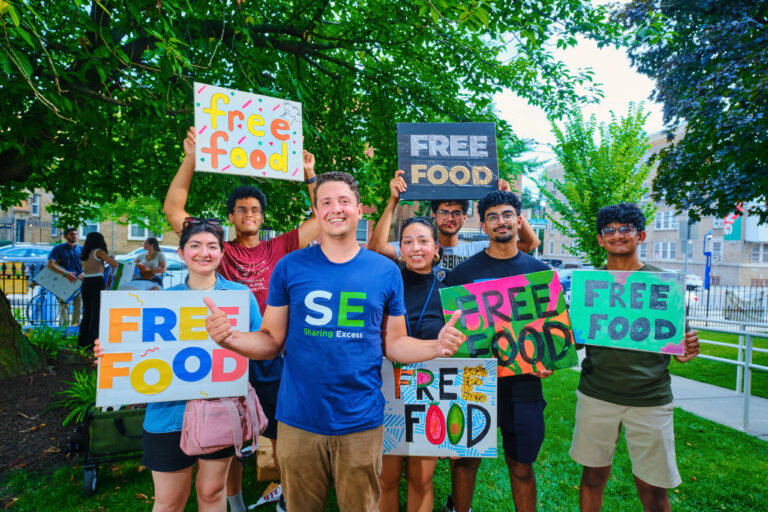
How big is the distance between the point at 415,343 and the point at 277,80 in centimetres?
456

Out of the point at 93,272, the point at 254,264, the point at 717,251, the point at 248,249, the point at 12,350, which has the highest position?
the point at 717,251

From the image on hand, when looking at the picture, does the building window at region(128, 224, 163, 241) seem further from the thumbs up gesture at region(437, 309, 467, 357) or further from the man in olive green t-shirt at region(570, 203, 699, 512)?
the thumbs up gesture at region(437, 309, 467, 357)

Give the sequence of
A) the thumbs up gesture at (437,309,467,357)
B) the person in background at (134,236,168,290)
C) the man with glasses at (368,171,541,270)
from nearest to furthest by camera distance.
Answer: the thumbs up gesture at (437,309,467,357) → the man with glasses at (368,171,541,270) → the person in background at (134,236,168,290)

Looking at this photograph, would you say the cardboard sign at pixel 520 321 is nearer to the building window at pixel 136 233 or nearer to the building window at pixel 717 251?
the building window at pixel 136 233

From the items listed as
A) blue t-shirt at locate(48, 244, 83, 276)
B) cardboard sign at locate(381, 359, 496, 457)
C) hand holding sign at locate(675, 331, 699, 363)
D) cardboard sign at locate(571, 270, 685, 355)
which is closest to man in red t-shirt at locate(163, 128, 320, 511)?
cardboard sign at locate(381, 359, 496, 457)

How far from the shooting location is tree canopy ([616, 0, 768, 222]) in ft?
21.8

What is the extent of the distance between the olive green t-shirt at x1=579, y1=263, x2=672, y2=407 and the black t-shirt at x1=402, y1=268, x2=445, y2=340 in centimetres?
107

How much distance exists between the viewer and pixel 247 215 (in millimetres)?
3105

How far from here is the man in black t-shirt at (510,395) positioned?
2832 millimetres

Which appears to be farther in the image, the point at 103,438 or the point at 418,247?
the point at 103,438

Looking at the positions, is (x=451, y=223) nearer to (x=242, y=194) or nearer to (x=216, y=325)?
(x=242, y=194)

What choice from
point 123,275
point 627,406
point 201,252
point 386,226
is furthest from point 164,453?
point 123,275

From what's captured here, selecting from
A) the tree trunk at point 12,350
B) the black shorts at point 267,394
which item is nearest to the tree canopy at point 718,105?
the black shorts at point 267,394

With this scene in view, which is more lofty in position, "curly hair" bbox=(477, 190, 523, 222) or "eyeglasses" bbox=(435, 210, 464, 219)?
"curly hair" bbox=(477, 190, 523, 222)
